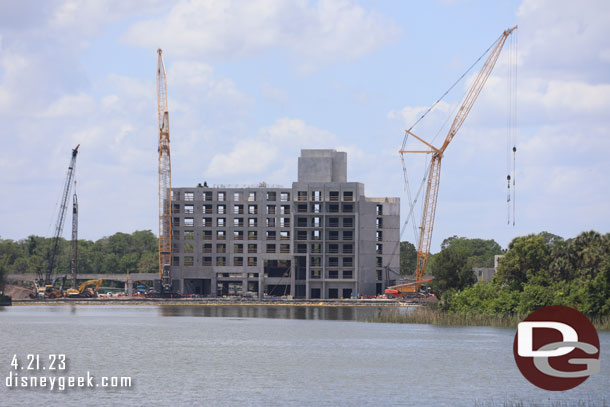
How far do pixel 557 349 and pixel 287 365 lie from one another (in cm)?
2526

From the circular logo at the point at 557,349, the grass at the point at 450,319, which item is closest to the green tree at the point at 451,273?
the grass at the point at 450,319

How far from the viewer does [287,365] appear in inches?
3219

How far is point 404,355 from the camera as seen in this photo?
90.4m

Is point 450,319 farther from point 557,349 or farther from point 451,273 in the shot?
point 557,349

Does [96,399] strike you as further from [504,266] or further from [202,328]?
[504,266]

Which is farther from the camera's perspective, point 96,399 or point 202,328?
point 202,328

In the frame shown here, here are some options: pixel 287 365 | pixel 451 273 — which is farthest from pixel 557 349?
pixel 451 273

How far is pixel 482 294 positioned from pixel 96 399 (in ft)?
271

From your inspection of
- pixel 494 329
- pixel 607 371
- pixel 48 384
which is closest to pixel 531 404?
pixel 607 371

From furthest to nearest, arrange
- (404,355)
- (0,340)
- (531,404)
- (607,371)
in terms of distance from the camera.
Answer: (0,340) → (404,355) → (607,371) → (531,404)

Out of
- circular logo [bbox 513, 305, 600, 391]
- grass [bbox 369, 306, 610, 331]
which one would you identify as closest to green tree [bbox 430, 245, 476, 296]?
grass [bbox 369, 306, 610, 331]

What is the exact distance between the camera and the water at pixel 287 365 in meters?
61.9

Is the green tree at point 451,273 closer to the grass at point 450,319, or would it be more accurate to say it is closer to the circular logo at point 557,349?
the grass at point 450,319

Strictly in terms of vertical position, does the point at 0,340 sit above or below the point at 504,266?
below
